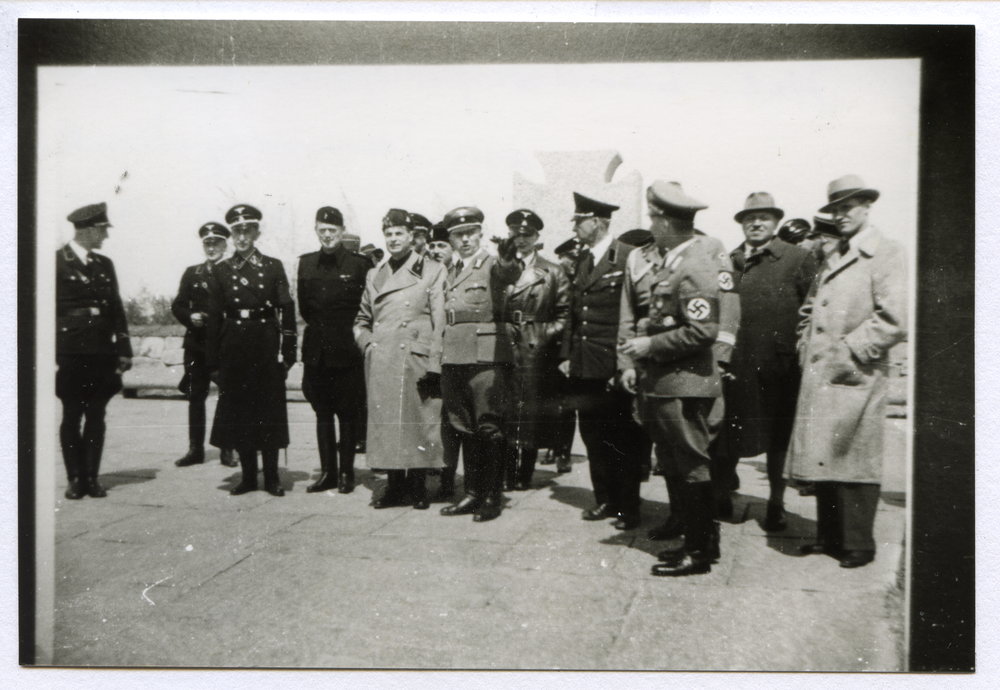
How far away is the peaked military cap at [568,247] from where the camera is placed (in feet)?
9.57

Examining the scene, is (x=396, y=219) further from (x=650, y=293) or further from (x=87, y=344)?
(x=87, y=344)

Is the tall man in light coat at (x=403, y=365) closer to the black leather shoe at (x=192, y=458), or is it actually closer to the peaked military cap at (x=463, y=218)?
the peaked military cap at (x=463, y=218)

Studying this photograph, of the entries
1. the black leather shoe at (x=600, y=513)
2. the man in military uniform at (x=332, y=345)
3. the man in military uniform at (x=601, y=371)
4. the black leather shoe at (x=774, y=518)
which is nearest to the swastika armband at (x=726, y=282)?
the man in military uniform at (x=601, y=371)

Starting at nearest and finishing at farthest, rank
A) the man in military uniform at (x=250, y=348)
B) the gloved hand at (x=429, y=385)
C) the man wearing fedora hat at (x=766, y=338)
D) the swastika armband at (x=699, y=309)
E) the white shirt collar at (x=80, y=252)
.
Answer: the swastika armband at (x=699, y=309) → the man wearing fedora hat at (x=766, y=338) → the white shirt collar at (x=80, y=252) → the man in military uniform at (x=250, y=348) → the gloved hand at (x=429, y=385)

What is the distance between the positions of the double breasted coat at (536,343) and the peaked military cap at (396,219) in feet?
1.54

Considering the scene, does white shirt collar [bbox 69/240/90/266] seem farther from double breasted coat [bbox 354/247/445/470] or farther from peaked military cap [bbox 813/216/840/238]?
peaked military cap [bbox 813/216/840/238]

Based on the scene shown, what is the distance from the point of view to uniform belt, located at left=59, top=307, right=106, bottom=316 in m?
2.91

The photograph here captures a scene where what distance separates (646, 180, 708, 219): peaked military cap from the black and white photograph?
0.01 metres

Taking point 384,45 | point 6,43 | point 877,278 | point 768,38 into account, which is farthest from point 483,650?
point 6,43

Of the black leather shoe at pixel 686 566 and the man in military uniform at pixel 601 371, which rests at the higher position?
the man in military uniform at pixel 601 371

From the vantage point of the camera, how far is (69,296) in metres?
2.90

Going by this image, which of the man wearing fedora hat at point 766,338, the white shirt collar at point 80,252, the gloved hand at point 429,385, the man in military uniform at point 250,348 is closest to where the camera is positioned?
the man wearing fedora hat at point 766,338

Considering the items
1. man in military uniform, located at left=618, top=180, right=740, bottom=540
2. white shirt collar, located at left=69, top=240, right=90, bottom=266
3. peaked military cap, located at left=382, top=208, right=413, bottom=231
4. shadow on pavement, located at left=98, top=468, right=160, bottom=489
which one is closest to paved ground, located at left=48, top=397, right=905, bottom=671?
shadow on pavement, located at left=98, top=468, right=160, bottom=489

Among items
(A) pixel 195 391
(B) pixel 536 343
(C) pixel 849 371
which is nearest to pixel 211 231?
(A) pixel 195 391
